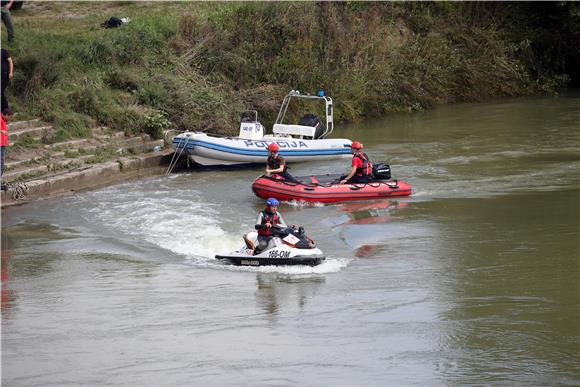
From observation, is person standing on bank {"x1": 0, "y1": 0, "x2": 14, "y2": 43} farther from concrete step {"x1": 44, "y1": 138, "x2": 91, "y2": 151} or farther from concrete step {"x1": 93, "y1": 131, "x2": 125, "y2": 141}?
concrete step {"x1": 44, "y1": 138, "x2": 91, "y2": 151}

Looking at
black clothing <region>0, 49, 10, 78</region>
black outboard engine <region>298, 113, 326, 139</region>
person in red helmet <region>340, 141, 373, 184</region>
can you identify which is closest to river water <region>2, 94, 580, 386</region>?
person in red helmet <region>340, 141, 373, 184</region>

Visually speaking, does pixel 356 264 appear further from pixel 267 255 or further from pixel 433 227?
pixel 433 227

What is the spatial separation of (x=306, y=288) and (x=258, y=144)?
10092mm

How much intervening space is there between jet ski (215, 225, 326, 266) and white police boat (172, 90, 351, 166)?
27.2ft

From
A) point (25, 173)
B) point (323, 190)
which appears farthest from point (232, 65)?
point (25, 173)

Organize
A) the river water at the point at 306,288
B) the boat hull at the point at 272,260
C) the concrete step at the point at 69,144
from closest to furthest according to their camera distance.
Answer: the river water at the point at 306,288 < the boat hull at the point at 272,260 < the concrete step at the point at 69,144

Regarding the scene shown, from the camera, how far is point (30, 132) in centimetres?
2219

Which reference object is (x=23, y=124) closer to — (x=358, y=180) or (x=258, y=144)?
(x=258, y=144)

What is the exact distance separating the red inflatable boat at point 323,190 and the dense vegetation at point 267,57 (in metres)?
5.18

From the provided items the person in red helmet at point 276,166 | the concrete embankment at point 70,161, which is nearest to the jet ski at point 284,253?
the person in red helmet at point 276,166

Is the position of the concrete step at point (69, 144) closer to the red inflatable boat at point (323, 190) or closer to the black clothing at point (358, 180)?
the red inflatable boat at point (323, 190)

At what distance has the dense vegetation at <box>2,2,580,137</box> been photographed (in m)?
24.8

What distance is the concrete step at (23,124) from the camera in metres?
22.1

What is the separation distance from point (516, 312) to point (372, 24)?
819 inches
